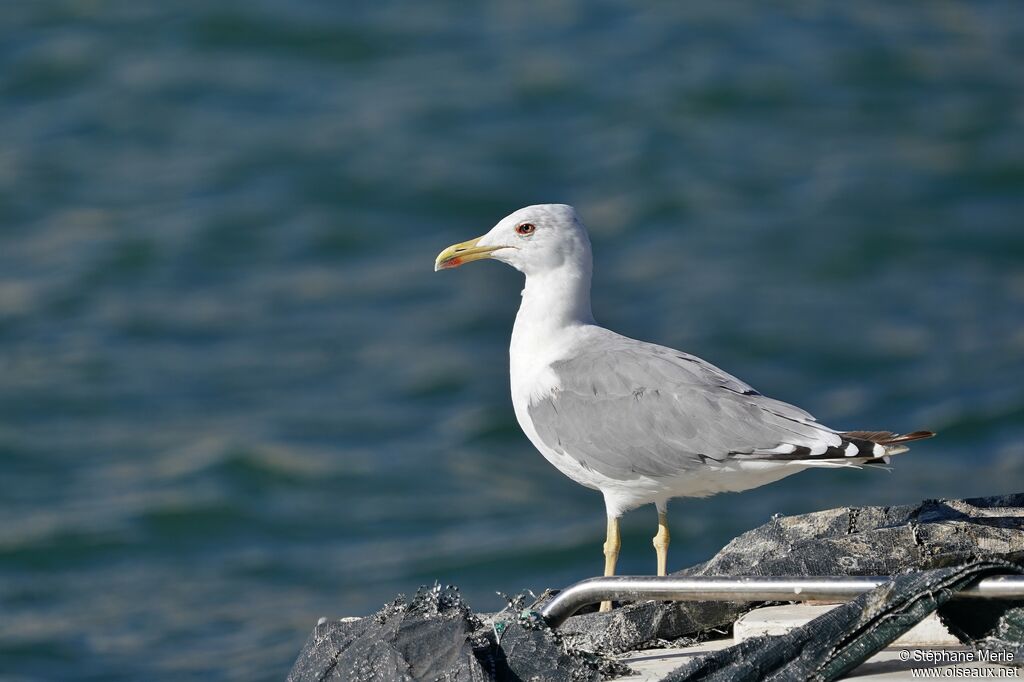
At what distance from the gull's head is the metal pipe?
2214mm

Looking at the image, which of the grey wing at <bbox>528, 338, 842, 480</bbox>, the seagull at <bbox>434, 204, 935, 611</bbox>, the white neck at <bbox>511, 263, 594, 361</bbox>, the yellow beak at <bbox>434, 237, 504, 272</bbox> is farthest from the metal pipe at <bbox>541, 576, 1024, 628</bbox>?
the yellow beak at <bbox>434, 237, 504, 272</bbox>

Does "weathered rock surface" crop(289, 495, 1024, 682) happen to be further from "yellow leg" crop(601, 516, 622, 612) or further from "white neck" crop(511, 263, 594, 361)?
"white neck" crop(511, 263, 594, 361)

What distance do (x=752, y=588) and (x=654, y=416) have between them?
153 cm

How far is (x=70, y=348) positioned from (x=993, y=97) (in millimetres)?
12172

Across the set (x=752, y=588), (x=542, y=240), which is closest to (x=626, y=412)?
(x=542, y=240)

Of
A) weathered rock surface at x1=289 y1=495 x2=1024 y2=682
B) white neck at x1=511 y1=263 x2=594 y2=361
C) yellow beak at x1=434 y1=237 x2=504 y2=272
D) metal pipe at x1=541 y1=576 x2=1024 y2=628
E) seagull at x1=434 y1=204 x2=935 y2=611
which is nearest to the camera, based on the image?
metal pipe at x1=541 y1=576 x2=1024 y2=628

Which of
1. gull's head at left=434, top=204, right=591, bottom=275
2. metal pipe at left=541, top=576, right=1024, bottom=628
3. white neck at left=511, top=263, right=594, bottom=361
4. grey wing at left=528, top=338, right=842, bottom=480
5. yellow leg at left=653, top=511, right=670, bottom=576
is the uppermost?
gull's head at left=434, top=204, right=591, bottom=275

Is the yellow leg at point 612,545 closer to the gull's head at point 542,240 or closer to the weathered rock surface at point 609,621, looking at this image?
the weathered rock surface at point 609,621

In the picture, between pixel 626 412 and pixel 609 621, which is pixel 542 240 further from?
pixel 609 621

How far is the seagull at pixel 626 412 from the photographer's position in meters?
5.22

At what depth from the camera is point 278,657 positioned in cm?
1073

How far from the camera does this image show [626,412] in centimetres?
555

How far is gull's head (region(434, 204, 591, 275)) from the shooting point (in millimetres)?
6164

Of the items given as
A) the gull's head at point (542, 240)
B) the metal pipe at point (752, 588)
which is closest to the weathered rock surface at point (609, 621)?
the metal pipe at point (752, 588)
